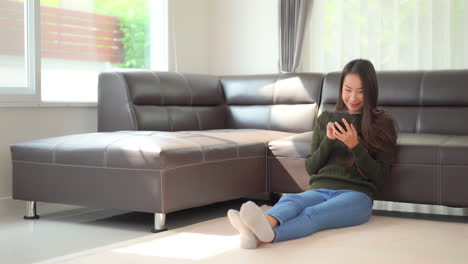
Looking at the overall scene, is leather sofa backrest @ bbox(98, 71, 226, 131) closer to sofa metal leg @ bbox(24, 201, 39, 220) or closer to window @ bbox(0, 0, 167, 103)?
window @ bbox(0, 0, 167, 103)

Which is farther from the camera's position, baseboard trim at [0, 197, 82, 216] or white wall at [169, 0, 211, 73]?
white wall at [169, 0, 211, 73]

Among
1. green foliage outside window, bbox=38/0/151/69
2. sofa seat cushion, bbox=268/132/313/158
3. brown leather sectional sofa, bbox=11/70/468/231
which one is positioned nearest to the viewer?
brown leather sectional sofa, bbox=11/70/468/231

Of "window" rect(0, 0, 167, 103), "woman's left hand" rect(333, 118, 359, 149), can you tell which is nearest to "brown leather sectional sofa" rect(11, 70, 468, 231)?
"window" rect(0, 0, 167, 103)

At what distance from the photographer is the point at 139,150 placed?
10.7 feet

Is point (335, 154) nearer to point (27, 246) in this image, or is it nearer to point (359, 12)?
point (27, 246)

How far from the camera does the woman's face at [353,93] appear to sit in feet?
10.5

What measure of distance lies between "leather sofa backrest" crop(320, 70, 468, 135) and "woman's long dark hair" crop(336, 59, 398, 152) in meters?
0.99

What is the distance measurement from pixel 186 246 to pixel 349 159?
0.89 metres

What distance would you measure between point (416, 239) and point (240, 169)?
3.84 feet

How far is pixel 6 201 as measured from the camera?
401cm

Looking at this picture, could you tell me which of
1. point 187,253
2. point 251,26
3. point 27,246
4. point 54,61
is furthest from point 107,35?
point 187,253

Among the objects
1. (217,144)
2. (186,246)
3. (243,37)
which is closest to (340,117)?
(217,144)

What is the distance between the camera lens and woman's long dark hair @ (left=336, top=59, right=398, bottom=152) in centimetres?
316

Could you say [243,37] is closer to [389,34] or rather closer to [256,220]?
[389,34]
